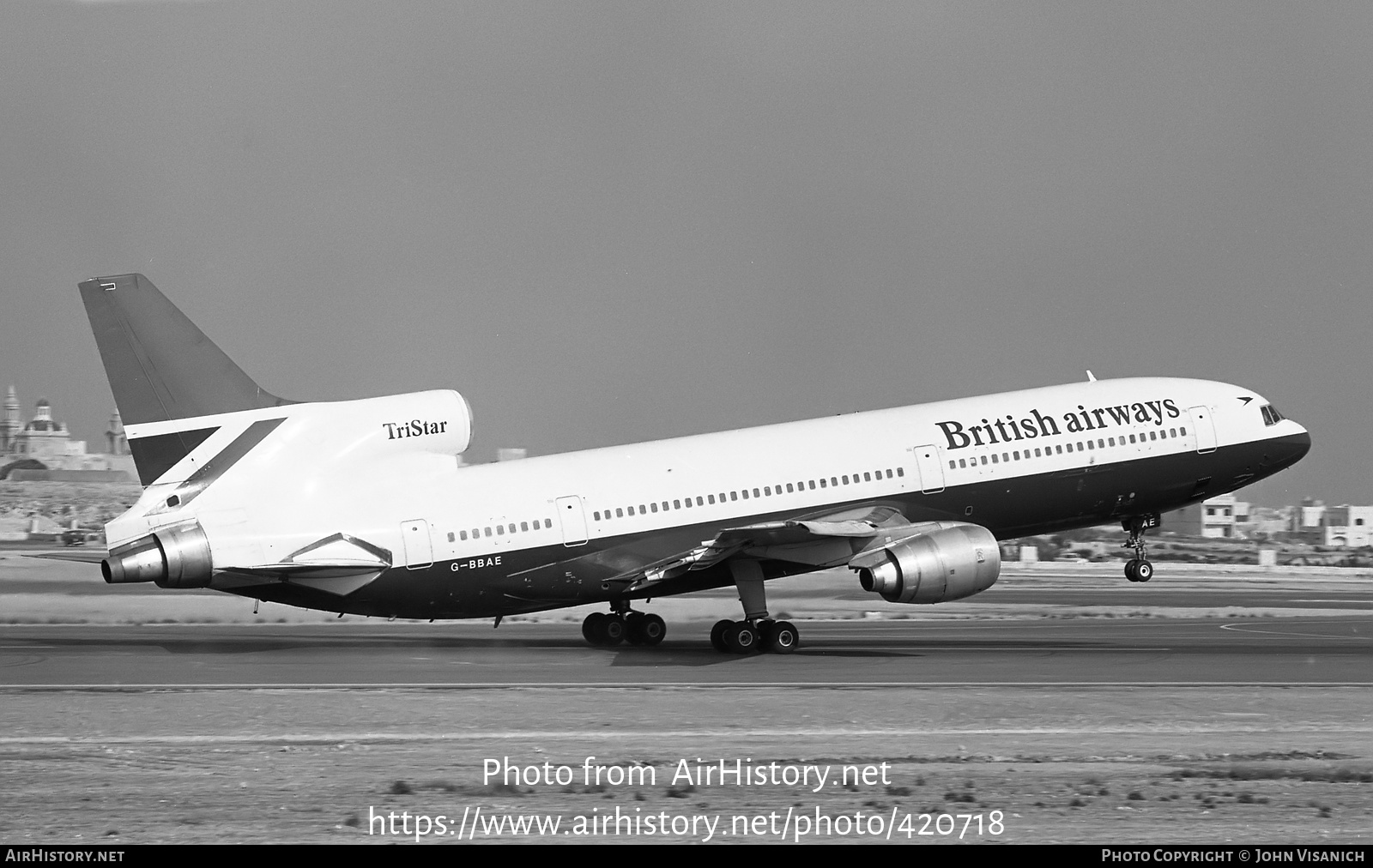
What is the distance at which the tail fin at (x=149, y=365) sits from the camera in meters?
30.2

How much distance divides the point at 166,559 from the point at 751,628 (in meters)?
12.7

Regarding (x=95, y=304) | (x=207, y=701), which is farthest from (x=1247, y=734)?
(x=95, y=304)

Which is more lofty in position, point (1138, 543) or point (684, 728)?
point (1138, 543)

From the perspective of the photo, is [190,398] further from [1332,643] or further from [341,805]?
[1332,643]

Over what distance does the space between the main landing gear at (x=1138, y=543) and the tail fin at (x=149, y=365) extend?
23.6 meters

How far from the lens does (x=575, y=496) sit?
1321 inches

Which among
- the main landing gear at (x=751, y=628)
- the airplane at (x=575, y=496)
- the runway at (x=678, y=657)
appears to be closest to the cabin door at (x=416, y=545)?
the airplane at (x=575, y=496)

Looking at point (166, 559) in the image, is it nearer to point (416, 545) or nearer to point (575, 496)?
point (416, 545)

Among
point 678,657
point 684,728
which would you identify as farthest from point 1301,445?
point 684,728

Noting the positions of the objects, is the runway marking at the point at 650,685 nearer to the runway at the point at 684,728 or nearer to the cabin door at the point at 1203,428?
the runway at the point at 684,728

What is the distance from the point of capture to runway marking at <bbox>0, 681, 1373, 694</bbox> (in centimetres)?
2703

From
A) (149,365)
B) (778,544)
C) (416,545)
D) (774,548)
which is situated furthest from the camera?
(774,548)

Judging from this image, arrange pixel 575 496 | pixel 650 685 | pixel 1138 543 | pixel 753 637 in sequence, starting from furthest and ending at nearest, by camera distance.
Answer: pixel 1138 543
pixel 575 496
pixel 753 637
pixel 650 685

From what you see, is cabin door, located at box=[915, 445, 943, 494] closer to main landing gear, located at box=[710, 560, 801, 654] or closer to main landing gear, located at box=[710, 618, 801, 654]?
main landing gear, located at box=[710, 560, 801, 654]
